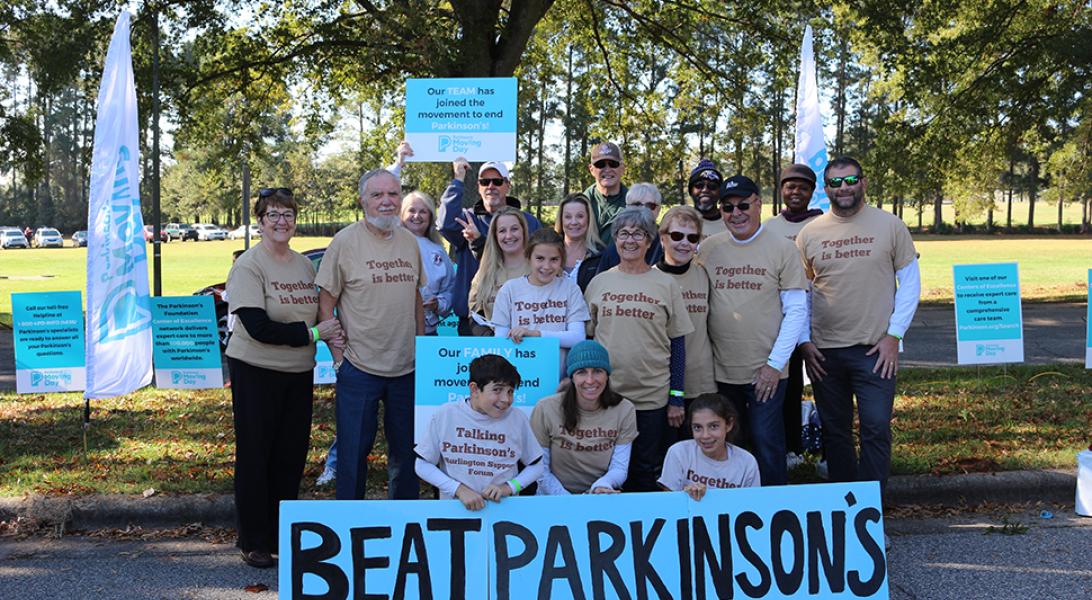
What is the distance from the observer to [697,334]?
4.99 meters

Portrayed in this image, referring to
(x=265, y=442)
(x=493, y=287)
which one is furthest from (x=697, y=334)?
(x=265, y=442)

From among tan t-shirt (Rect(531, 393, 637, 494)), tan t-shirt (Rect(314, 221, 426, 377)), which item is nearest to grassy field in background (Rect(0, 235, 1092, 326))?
tan t-shirt (Rect(314, 221, 426, 377))

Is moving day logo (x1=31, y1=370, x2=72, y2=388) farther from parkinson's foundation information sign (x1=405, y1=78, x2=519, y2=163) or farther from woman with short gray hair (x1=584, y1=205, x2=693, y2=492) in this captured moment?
woman with short gray hair (x1=584, y1=205, x2=693, y2=492)

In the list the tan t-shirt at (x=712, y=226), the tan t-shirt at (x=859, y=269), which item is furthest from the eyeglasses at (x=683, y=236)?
the tan t-shirt at (x=712, y=226)

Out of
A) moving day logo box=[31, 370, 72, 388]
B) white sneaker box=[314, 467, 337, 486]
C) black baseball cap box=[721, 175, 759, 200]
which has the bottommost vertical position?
white sneaker box=[314, 467, 337, 486]

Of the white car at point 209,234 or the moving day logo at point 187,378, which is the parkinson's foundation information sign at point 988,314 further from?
the white car at point 209,234

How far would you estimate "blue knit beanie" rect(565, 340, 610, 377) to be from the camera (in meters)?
4.53

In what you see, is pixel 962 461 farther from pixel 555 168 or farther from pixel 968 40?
pixel 555 168

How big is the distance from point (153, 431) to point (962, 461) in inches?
246

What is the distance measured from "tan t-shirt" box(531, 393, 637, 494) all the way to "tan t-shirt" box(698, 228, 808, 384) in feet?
2.02

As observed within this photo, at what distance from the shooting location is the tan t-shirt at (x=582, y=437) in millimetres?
4688

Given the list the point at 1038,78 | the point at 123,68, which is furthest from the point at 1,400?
the point at 1038,78

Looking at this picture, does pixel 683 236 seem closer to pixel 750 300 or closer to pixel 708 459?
pixel 750 300

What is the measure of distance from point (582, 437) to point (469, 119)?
3116mm
